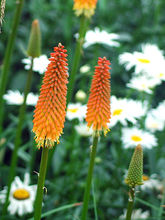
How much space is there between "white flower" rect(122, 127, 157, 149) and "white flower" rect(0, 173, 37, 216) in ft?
3.45

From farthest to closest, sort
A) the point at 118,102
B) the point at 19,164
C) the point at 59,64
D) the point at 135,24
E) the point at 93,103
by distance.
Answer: the point at 135,24 → the point at 19,164 → the point at 118,102 → the point at 93,103 → the point at 59,64

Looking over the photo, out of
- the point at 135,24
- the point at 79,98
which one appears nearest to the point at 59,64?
the point at 79,98

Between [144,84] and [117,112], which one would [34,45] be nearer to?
[117,112]

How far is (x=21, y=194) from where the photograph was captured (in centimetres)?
363

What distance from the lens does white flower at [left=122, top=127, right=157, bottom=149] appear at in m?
3.97

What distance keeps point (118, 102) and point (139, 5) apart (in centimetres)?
390

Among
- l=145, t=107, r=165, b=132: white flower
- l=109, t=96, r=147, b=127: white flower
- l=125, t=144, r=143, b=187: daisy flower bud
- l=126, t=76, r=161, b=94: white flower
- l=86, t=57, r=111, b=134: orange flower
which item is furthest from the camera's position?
l=145, t=107, r=165, b=132: white flower

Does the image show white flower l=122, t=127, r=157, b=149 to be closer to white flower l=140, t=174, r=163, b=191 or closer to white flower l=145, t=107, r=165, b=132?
white flower l=140, t=174, r=163, b=191

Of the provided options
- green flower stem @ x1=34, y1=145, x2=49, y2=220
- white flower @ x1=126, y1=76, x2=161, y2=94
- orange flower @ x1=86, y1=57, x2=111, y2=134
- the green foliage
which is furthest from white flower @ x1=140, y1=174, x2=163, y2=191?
green flower stem @ x1=34, y1=145, x2=49, y2=220

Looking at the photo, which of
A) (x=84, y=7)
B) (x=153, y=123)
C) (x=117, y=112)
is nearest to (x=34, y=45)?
(x=84, y=7)

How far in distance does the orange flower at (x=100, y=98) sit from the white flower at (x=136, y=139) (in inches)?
75.3

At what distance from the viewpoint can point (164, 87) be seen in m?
6.56

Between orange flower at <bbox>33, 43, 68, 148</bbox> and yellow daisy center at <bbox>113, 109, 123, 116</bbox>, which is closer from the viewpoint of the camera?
orange flower at <bbox>33, 43, 68, 148</bbox>

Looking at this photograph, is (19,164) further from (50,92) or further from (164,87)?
(50,92)
